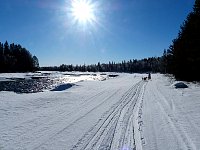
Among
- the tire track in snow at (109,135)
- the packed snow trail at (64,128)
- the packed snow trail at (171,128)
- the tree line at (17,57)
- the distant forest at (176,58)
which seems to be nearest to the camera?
the tire track in snow at (109,135)

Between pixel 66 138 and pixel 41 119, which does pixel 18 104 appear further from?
pixel 66 138

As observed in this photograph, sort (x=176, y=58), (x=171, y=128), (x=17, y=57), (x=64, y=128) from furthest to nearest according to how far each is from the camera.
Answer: (x=17, y=57)
(x=176, y=58)
(x=64, y=128)
(x=171, y=128)

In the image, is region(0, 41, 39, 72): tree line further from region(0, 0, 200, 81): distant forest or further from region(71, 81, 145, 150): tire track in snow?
region(71, 81, 145, 150): tire track in snow

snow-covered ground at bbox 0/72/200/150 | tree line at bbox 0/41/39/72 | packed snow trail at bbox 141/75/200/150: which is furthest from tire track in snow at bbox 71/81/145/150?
tree line at bbox 0/41/39/72

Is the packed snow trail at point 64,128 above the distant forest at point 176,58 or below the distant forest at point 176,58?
below

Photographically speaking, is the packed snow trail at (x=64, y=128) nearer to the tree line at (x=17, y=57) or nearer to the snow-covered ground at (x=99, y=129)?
the snow-covered ground at (x=99, y=129)

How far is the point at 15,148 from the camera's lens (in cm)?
830

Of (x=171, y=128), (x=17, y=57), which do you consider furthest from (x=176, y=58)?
(x=17, y=57)

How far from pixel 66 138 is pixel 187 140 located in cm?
380

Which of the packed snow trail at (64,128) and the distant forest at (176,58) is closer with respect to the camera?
the packed snow trail at (64,128)

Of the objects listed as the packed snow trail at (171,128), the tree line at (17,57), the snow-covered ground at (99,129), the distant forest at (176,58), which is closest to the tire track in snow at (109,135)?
the snow-covered ground at (99,129)

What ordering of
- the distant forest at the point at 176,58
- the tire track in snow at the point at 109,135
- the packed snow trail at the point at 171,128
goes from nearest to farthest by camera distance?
1. the tire track in snow at the point at 109,135
2. the packed snow trail at the point at 171,128
3. the distant forest at the point at 176,58

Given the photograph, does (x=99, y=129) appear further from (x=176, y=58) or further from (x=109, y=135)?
(x=176, y=58)

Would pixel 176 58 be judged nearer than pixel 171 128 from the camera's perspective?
No
